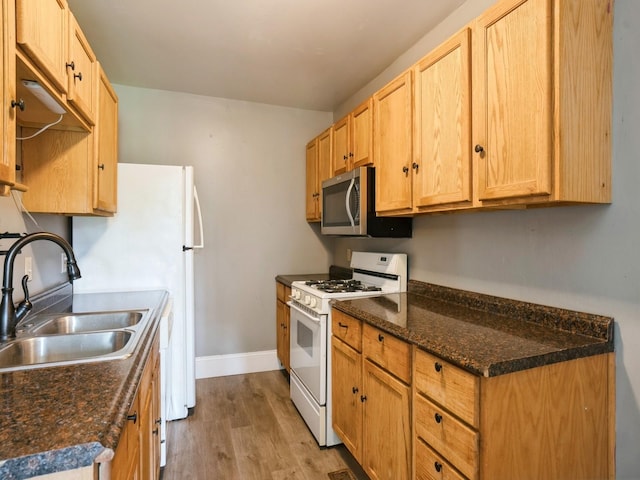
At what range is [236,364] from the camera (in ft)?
11.0

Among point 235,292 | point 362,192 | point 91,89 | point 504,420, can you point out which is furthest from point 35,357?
point 235,292

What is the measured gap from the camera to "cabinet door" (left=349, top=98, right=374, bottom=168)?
2363mm

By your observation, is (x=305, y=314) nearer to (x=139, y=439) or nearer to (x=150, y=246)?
(x=150, y=246)

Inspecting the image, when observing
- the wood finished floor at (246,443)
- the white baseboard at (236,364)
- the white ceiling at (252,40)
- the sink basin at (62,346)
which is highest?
the white ceiling at (252,40)

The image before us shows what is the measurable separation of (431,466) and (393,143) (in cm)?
161

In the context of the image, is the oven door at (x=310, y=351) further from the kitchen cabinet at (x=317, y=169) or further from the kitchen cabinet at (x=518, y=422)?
the kitchen cabinet at (x=317, y=169)

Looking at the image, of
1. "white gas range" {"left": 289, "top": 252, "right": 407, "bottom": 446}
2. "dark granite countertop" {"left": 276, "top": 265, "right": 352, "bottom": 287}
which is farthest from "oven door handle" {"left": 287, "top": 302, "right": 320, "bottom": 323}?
"dark granite countertop" {"left": 276, "top": 265, "right": 352, "bottom": 287}

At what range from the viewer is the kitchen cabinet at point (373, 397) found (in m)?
1.49

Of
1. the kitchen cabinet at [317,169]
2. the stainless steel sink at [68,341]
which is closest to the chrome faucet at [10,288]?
the stainless steel sink at [68,341]

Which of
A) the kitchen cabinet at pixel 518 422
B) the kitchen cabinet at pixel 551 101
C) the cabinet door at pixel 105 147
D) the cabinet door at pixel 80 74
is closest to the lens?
the kitchen cabinet at pixel 518 422

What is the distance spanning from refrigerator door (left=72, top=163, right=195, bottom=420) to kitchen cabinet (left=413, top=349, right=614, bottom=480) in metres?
1.80

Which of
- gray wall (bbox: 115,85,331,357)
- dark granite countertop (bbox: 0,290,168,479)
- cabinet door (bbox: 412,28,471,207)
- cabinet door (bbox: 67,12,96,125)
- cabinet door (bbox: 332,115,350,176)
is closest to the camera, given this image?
dark granite countertop (bbox: 0,290,168,479)

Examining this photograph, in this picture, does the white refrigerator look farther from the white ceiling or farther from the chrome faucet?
the chrome faucet

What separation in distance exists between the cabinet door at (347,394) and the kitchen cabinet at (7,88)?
1.60 meters
